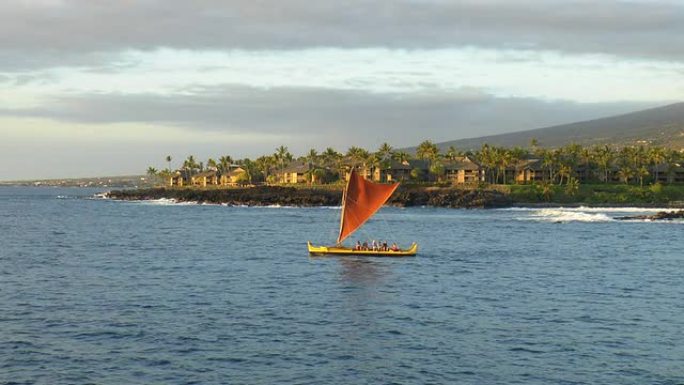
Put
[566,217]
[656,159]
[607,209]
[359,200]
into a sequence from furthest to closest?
[656,159] → [607,209] → [566,217] → [359,200]

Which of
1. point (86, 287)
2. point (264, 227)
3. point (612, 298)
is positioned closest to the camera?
point (612, 298)

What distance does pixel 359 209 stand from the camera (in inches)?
2773

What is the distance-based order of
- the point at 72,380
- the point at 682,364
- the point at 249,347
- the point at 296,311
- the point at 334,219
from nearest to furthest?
1. the point at 72,380
2. the point at 682,364
3. the point at 249,347
4. the point at 296,311
5. the point at 334,219

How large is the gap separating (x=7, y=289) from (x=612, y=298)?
116 ft

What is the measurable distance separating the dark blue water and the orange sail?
4.52m

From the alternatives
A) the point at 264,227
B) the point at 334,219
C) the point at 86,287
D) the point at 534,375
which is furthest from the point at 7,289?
the point at 334,219

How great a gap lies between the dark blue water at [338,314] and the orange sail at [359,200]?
452 cm

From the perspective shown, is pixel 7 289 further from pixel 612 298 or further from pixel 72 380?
pixel 612 298

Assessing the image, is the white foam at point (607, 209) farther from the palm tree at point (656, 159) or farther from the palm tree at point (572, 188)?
the palm tree at point (656, 159)

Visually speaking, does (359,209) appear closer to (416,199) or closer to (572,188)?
(416,199)

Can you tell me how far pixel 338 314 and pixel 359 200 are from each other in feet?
94.8

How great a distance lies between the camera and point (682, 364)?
105ft

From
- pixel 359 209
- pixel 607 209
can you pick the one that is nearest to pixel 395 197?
pixel 607 209

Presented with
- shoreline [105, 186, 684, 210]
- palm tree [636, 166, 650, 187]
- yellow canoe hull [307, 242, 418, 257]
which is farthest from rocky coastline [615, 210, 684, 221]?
yellow canoe hull [307, 242, 418, 257]
